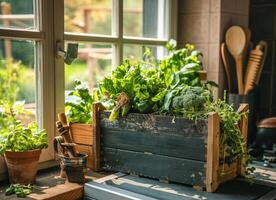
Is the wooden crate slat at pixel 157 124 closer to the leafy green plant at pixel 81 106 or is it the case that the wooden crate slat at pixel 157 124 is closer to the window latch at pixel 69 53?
the leafy green plant at pixel 81 106

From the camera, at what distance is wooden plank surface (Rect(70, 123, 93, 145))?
5.81 feet

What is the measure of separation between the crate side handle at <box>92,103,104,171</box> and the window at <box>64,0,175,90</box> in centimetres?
23

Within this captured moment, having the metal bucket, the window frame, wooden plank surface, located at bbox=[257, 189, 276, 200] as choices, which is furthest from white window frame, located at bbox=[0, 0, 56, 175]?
wooden plank surface, located at bbox=[257, 189, 276, 200]

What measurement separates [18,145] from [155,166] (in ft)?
1.70

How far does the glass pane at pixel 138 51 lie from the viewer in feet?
6.92

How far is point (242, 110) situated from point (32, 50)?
874 millimetres

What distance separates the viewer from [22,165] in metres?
1.55

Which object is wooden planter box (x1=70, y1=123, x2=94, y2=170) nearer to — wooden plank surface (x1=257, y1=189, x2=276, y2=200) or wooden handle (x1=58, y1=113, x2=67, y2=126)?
wooden handle (x1=58, y1=113, x2=67, y2=126)

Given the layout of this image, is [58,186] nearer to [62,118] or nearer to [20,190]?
[20,190]

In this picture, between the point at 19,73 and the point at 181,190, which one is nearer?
the point at 181,190

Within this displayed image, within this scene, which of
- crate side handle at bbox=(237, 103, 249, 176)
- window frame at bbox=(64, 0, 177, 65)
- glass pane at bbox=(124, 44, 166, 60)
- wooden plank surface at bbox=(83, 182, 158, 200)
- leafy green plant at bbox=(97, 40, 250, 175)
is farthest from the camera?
glass pane at bbox=(124, 44, 166, 60)

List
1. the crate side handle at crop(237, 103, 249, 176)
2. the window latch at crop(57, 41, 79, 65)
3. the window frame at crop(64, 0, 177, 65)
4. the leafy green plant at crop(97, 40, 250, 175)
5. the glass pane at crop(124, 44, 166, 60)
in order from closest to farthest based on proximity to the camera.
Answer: the leafy green plant at crop(97, 40, 250, 175) → the crate side handle at crop(237, 103, 249, 176) → the window latch at crop(57, 41, 79, 65) → the window frame at crop(64, 0, 177, 65) → the glass pane at crop(124, 44, 166, 60)

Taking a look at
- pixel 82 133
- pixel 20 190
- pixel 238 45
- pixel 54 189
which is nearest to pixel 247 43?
pixel 238 45

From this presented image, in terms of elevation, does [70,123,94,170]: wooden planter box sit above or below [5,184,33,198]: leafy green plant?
above
